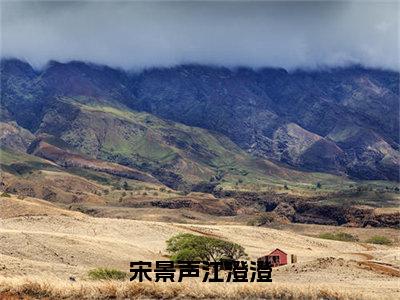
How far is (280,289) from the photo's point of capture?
79.4 feet

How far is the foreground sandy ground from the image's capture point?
2472 centimetres

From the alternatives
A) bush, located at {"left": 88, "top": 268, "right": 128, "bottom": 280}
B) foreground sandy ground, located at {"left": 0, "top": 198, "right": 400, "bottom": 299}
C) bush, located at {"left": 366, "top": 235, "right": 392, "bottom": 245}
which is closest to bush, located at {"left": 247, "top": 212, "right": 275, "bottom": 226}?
bush, located at {"left": 366, "top": 235, "right": 392, "bottom": 245}

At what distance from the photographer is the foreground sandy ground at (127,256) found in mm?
24719

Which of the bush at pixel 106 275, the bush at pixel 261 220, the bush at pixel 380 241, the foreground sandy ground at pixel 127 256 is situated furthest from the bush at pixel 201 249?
the bush at pixel 261 220

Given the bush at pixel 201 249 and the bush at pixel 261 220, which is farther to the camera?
the bush at pixel 261 220

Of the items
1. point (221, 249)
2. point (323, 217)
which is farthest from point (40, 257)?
point (323, 217)

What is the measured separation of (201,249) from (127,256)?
8.36 meters

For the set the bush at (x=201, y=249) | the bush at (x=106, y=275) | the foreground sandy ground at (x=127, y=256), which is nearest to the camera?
the foreground sandy ground at (x=127, y=256)

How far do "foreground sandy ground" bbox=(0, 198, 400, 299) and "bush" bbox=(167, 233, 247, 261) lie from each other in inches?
191

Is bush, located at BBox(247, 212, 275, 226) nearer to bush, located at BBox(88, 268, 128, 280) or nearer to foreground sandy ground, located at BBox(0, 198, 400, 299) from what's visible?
foreground sandy ground, located at BBox(0, 198, 400, 299)

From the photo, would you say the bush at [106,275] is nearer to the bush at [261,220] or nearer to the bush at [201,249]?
the bush at [201,249]

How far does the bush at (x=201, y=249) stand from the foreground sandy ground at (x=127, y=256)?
485cm

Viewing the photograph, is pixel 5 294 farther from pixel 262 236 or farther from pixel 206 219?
pixel 206 219

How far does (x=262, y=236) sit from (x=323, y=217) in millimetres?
79809
